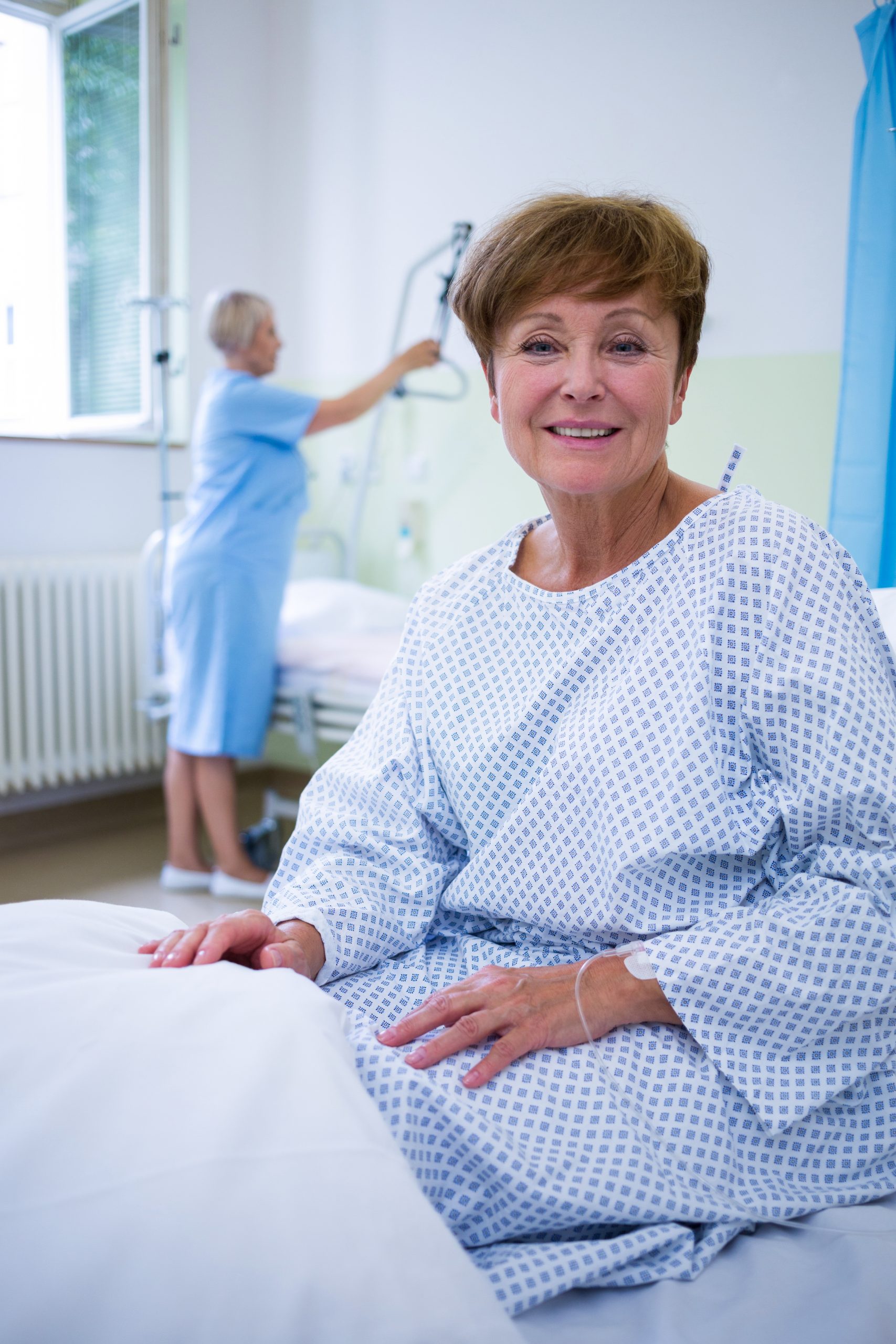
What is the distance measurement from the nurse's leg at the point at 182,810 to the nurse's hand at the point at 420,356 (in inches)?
48.2

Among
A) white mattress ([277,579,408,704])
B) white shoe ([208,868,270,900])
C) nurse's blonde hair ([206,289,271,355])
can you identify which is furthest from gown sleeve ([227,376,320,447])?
white shoe ([208,868,270,900])

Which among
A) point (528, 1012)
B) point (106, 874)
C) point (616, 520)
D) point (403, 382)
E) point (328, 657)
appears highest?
point (403, 382)

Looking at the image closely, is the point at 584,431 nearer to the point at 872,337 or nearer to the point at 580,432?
the point at 580,432

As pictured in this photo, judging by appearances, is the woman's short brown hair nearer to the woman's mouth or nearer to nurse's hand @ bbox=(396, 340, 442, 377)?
the woman's mouth

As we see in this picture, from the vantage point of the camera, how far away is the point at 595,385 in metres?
1.03

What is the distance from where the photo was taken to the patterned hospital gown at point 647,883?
80cm

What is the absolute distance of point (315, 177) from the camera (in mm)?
3709

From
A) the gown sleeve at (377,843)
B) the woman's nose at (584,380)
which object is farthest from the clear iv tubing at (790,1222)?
the woman's nose at (584,380)

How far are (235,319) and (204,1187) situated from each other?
8.18 ft

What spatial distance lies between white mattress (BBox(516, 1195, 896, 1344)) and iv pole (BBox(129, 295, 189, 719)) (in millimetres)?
2518

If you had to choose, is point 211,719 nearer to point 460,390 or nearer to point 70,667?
point 70,667

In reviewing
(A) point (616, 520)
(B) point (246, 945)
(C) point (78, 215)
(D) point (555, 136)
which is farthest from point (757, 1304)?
(C) point (78, 215)

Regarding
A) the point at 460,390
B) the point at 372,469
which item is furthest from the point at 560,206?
the point at 372,469

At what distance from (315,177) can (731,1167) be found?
142 inches
